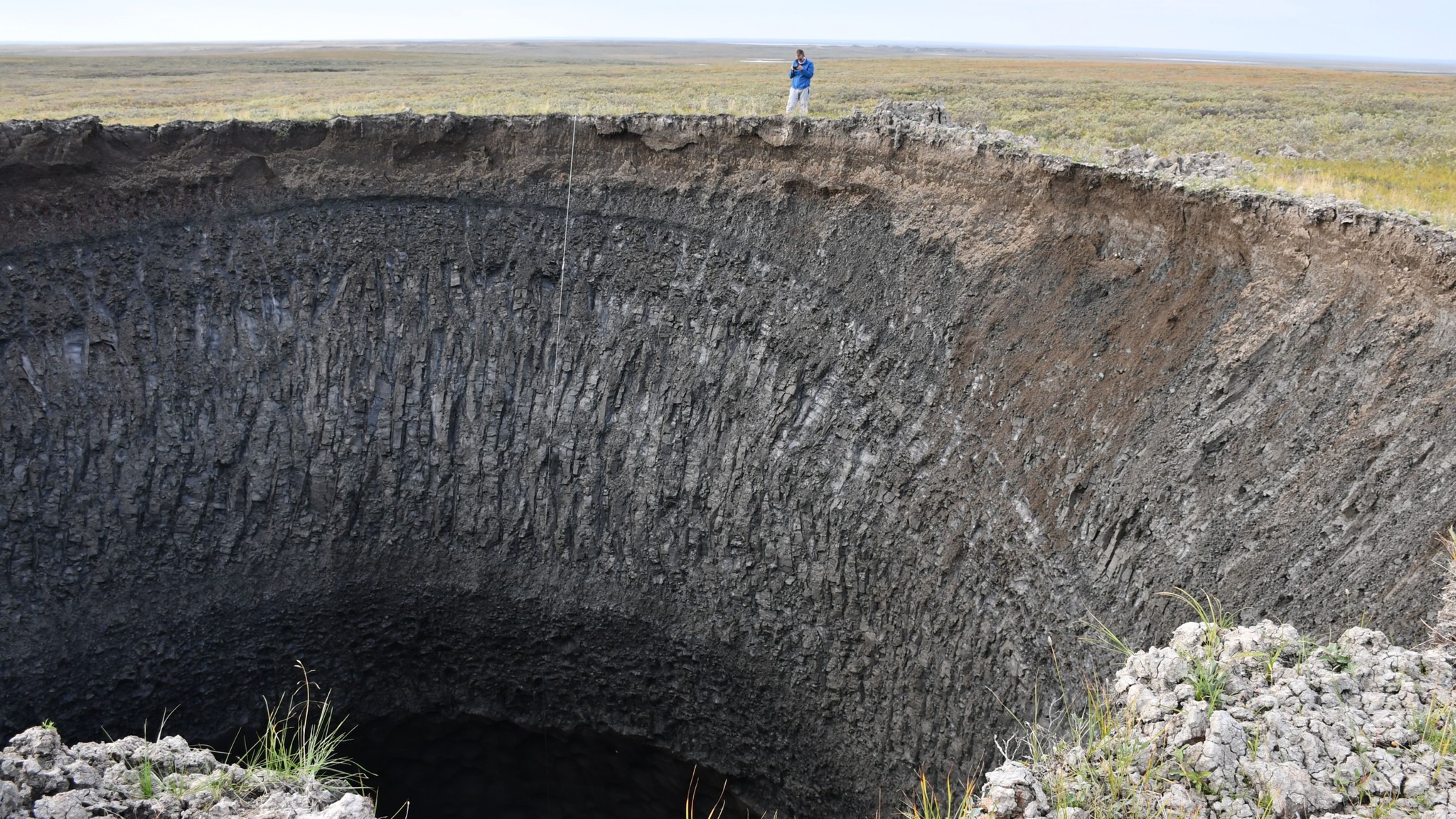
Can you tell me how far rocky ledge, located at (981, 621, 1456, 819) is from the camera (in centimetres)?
479

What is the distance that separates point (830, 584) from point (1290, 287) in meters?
6.97

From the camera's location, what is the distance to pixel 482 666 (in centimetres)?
1550

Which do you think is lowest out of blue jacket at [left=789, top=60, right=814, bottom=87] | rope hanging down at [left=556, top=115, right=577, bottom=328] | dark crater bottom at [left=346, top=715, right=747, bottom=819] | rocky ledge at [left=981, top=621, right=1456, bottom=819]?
dark crater bottom at [left=346, top=715, right=747, bottom=819]

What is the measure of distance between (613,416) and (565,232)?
340 centimetres

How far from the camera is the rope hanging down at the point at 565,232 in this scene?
52.4 ft

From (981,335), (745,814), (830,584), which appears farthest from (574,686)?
(981,335)

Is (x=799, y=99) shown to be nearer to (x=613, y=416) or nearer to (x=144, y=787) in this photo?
(x=613, y=416)

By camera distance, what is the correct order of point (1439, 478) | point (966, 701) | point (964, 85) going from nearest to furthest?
point (1439, 478) < point (966, 701) < point (964, 85)

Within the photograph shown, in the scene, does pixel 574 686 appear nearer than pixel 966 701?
No

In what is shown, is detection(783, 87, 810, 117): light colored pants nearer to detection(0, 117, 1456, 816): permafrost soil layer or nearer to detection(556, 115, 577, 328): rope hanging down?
detection(0, 117, 1456, 816): permafrost soil layer

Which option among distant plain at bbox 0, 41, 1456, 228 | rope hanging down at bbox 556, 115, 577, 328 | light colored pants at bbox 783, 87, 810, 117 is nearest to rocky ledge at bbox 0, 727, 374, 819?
rope hanging down at bbox 556, 115, 577, 328

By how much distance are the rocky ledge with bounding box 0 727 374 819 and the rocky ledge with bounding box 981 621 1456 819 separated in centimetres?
450

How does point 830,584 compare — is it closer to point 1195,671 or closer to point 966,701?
point 966,701

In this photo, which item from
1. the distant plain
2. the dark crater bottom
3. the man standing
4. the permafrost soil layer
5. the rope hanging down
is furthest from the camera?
the man standing
